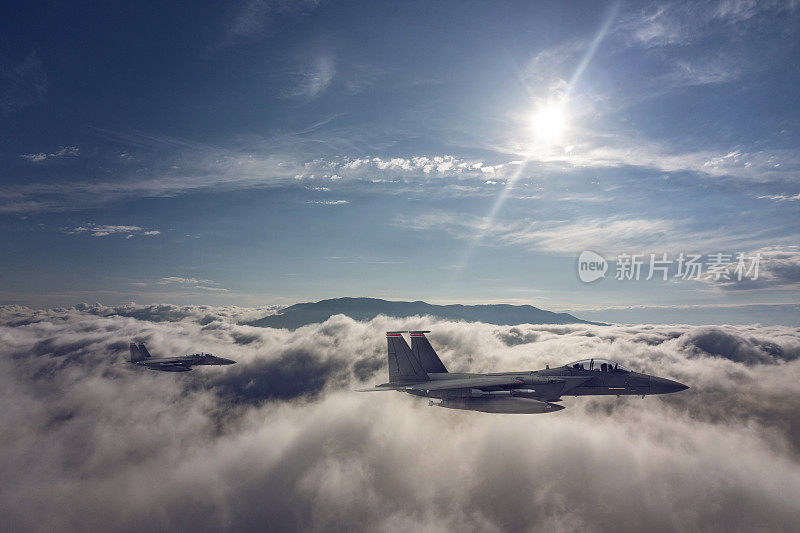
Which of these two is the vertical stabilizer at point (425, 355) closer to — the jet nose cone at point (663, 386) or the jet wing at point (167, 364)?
the jet nose cone at point (663, 386)

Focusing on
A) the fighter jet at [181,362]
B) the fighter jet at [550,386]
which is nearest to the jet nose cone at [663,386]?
the fighter jet at [550,386]

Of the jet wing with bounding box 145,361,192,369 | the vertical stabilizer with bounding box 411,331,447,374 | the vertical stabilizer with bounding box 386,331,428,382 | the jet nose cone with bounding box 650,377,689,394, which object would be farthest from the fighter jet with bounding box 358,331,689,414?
the jet wing with bounding box 145,361,192,369

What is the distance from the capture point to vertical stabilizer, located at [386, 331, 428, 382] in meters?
42.4

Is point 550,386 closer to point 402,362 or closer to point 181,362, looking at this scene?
point 402,362

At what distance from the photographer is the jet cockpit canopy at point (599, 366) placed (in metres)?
33.9

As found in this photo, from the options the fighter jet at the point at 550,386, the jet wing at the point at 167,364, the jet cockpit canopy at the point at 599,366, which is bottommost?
the jet wing at the point at 167,364

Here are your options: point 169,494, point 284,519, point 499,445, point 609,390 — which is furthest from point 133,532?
point 609,390

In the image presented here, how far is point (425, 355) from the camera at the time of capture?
4534 cm

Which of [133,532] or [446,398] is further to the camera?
[133,532]

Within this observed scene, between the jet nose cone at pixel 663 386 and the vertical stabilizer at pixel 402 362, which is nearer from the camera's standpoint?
the jet nose cone at pixel 663 386

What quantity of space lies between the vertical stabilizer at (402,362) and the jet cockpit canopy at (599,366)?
62.9ft

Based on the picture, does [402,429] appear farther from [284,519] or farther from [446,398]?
[446,398]

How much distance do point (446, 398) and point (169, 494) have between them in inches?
8258

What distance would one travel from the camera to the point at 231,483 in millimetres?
167625
